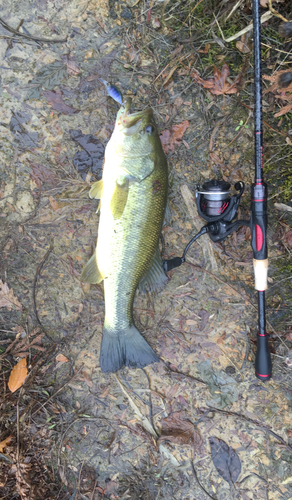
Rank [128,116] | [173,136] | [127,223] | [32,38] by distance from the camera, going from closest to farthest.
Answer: [128,116] < [127,223] < [32,38] < [173,136]

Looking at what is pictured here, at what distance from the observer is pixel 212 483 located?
2.87 metres

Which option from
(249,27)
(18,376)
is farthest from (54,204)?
(249,27)

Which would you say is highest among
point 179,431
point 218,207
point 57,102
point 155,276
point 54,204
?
point 57,102

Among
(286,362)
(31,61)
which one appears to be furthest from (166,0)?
(286,362)

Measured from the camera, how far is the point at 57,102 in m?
2.67

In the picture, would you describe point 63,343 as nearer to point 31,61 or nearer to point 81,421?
point 81,421

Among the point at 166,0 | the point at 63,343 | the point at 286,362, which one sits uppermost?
the point at 166,0

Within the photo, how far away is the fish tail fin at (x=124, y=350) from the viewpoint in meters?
2.57

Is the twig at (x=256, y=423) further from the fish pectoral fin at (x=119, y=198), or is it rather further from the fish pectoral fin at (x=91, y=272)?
the fish pectoral fin at (x=119, y=198)

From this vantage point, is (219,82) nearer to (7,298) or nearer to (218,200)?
(218,200)

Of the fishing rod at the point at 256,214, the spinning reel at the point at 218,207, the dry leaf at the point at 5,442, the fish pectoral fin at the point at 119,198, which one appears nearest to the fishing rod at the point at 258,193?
the fishing rod at the point at 256,214

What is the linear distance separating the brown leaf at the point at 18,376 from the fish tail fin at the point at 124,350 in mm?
908

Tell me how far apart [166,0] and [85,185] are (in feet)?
5.92

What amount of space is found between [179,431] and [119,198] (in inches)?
97.2
